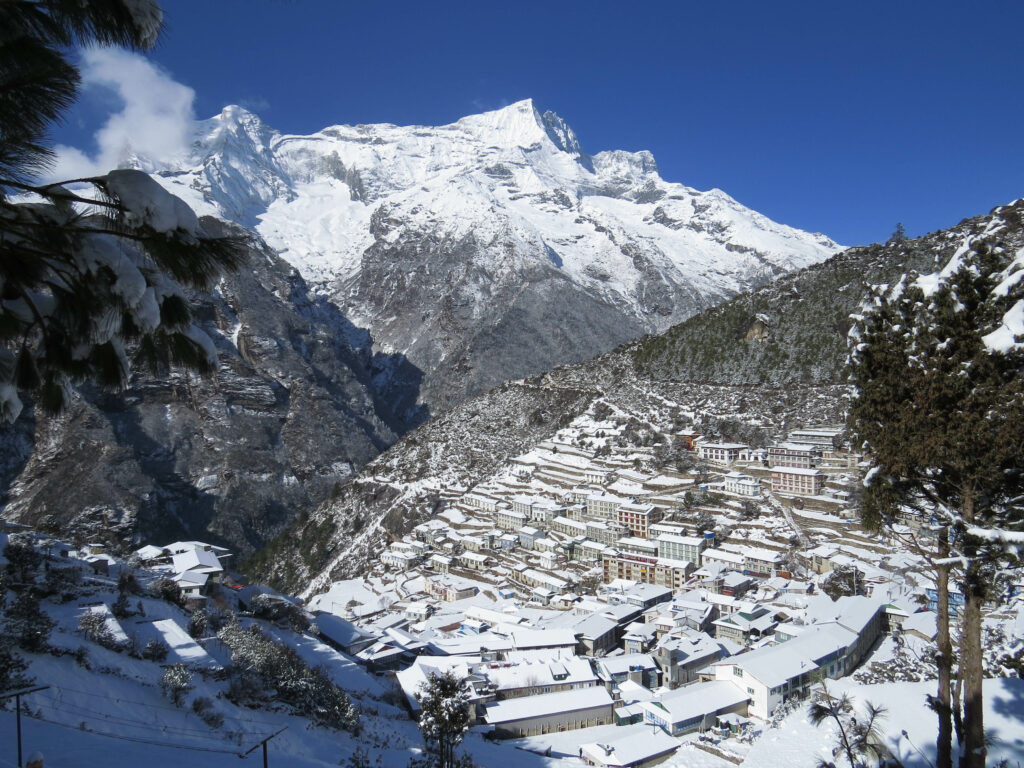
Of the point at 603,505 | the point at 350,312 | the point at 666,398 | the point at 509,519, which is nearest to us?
the point at 603,505

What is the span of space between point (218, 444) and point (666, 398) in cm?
5472

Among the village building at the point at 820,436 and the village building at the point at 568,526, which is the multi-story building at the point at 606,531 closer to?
the village building at the point at 568,526

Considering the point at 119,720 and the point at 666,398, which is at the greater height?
the point at 666,398

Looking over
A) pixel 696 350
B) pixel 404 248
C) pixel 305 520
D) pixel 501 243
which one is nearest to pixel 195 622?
pixel 305 520

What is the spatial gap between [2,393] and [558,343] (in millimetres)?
115348

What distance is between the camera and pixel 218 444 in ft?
237

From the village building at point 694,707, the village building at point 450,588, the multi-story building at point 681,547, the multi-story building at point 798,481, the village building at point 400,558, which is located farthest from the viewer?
the village building at point 400,558

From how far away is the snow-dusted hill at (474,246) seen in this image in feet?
398

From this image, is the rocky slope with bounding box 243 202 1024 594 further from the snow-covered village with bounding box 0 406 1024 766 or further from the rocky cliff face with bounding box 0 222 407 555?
the rocky cliff face with bounding box 0 222 407 555

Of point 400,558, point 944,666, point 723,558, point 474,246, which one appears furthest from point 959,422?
point 474,246

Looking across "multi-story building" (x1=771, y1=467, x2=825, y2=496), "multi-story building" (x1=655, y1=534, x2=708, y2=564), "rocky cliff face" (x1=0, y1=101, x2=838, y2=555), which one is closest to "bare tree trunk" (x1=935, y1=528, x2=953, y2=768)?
"multi-story building" (x1=655, y1=534, x2=708, y2=564)

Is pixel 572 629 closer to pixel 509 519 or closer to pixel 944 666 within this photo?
pixel 509 519

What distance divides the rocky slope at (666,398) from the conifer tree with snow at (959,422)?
39.1 metres

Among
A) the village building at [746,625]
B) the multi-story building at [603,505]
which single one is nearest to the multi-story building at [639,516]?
the multi-story building at [603,505]
